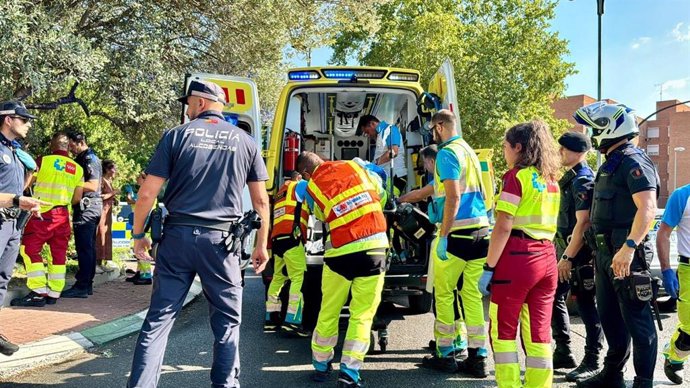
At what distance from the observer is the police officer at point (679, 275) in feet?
14.6

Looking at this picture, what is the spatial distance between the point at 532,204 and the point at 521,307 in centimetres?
64

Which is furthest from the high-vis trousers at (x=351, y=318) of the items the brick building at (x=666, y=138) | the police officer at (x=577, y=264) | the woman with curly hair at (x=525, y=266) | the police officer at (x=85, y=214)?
the brick building at (x=666, y=138)

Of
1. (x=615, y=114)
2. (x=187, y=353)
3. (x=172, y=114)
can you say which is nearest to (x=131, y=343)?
(x=187, y=353)

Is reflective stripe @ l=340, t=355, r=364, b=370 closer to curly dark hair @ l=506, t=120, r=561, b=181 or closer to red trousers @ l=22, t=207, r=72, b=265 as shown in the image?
curly dark hair @ l=506, t=120, r=561, b=181

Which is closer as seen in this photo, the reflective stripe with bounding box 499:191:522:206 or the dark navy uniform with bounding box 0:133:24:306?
the reflective stripe with bounding box 499:191:522:206

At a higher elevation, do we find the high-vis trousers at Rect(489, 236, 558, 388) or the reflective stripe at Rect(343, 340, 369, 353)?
the high-vis trousers at Rect(489, 236, 558, 388)

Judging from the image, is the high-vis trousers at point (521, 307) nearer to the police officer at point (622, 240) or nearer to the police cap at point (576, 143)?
the police officer at point (622, 240)

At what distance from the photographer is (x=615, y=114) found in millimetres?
4242

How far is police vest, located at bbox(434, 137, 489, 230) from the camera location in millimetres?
4625

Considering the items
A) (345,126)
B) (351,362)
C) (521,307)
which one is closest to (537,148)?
(521,307)

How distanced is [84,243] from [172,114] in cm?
352

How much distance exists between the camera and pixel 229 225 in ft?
12.2

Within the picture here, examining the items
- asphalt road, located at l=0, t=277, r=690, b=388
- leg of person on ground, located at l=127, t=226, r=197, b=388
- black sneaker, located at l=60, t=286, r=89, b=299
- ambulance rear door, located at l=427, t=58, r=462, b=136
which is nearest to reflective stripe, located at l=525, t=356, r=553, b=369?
asphalt road, located at l=0, t=277, r=690, b=388

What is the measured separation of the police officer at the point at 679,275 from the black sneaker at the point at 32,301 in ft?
Result: 20.5
